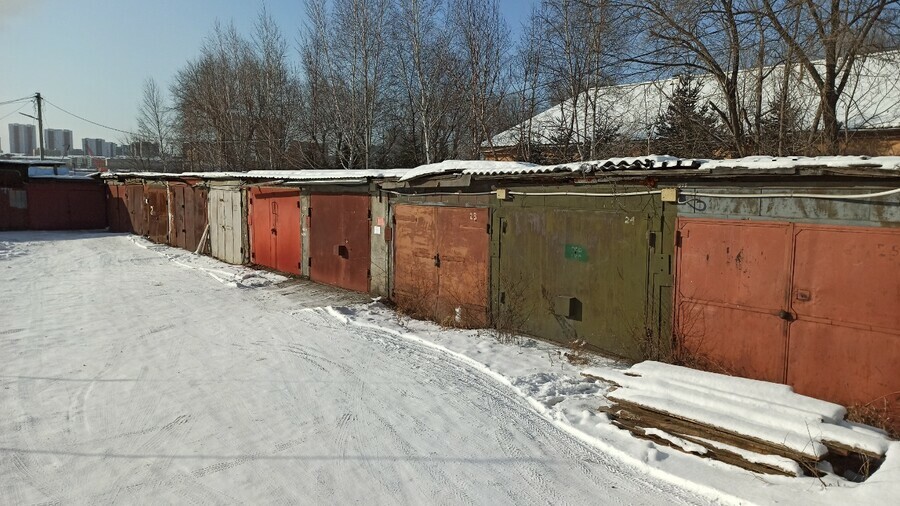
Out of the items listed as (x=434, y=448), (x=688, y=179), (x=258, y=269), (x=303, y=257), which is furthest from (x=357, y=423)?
(x=258, y=269)

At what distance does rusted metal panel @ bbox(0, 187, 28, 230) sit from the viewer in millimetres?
25438

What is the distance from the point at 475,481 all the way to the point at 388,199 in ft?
24.3

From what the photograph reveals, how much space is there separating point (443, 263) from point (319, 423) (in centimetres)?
481

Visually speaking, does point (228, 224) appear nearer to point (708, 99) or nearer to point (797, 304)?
point (708, 99)

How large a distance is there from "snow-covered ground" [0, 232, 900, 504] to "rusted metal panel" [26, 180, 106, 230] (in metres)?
20.2

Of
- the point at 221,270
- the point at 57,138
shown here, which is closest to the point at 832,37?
the point at 221,270

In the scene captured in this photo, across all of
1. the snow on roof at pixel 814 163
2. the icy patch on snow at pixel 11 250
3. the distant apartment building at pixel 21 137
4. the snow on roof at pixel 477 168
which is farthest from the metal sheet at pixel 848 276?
the distant apartment building at pixel 21 137

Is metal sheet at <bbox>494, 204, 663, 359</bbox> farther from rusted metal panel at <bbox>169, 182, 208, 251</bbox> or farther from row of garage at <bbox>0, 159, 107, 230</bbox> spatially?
row of garage at <bbox>0, 159, 107, 230</bbox>

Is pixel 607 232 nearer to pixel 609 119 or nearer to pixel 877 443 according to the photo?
pixel 877 443

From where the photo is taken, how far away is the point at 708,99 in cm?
1288

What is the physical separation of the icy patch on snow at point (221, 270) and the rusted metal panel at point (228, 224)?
36cm

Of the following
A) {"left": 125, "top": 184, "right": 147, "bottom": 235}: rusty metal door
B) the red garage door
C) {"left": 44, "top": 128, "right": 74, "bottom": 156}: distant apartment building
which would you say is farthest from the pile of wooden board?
{"left": 44, "top": 128, "right": 74, "bottom": 156}: distant apartment building

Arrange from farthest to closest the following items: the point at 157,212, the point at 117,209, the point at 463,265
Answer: the point at 117,209 < the point at 157,212 < the point at 463,265

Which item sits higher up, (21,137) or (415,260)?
(21,137)
